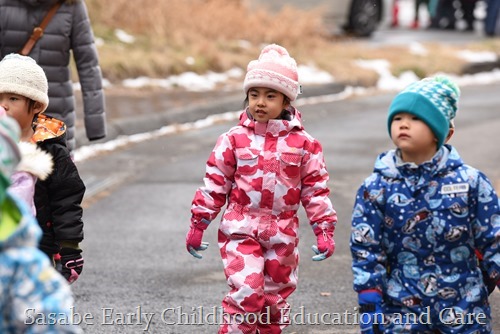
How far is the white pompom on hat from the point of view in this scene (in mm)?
5075

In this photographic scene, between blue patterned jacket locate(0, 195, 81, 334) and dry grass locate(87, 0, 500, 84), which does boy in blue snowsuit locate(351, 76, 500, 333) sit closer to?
blue patterned jacket locate(0, 195, 81, 334)

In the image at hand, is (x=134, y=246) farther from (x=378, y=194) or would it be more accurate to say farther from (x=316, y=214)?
(x=378, y=194)

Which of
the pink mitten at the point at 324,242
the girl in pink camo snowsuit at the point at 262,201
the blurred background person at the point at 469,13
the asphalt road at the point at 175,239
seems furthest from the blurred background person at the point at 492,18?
the pink mitten at the point at 324,242

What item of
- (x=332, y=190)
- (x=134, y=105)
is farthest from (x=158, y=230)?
(x=134, y=105)

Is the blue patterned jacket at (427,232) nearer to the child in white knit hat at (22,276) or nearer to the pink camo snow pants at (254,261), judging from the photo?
the pink camo snow pants at (254,261)

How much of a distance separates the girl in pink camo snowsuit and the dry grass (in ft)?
34.0

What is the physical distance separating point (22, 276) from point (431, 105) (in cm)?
200

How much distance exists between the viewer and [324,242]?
5.27 metres

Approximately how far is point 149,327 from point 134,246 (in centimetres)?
192

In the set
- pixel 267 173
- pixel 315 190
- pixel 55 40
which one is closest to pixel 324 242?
pixel 315 190

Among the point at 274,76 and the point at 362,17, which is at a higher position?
the point at 274,76

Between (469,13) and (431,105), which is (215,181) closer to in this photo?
(431,105)

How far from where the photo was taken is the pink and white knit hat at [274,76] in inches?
212

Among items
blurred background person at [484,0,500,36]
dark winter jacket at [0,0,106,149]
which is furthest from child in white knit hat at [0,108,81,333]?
blurred background person at [484,0,500,36]
